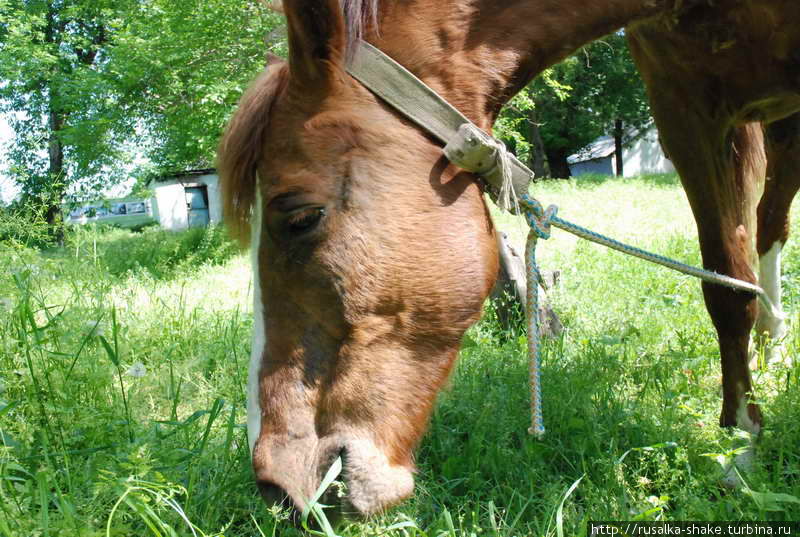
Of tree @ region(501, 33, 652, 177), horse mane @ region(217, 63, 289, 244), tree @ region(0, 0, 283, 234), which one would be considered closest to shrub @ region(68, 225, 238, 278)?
tree @ region(0, 0, 283, 234)

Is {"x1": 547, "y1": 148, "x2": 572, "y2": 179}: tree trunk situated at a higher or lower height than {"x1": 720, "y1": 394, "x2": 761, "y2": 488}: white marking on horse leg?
higher

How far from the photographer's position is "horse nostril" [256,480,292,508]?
1.41 metres

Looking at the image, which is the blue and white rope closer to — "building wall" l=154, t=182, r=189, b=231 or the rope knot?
the rope knot

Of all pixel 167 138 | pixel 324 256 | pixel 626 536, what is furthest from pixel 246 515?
pixel 167 138

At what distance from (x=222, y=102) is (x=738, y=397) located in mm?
8174

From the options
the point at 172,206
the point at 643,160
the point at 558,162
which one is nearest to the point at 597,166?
the point at 643,160

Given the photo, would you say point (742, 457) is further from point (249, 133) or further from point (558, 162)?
point (558, 162)

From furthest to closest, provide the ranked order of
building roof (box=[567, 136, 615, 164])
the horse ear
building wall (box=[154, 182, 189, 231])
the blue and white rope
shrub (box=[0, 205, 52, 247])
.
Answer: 1. building roof (box=[567, 136, 615, 164])
2. building wall (box=[154, 182, 189, 231])
3. shrub (box=[0, 205, 52, 247])
4. the blue and white rope
5. the horse ear

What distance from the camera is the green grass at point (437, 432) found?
1.71m

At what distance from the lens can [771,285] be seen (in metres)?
3.15

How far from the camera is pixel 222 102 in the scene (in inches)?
346

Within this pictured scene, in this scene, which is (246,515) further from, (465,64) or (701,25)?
(701,25)

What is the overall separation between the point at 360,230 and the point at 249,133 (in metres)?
0.41

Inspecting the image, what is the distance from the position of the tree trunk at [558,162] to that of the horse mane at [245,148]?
30.2 metres
